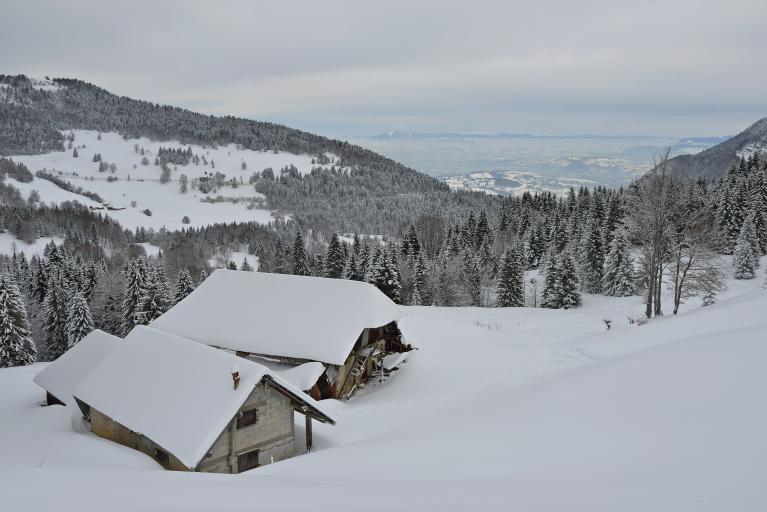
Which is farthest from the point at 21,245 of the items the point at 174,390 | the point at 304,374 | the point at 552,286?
the point at 174,390

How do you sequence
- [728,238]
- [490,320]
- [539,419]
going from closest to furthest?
1. [539,419]
2. [490,320]
3. [728,238]

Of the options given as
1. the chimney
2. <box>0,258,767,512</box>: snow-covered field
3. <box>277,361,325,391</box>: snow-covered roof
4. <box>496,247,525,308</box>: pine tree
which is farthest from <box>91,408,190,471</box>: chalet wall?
<box>496,247,525,308</box>: pine tree

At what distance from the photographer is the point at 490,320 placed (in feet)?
127

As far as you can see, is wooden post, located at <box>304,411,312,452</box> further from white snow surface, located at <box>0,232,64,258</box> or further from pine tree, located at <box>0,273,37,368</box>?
white snow surface, located at <box>0,232,64,258</box>

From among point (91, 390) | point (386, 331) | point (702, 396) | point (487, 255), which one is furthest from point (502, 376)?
point (487, 255)

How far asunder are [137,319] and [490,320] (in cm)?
3622

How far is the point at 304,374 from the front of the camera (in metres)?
21.1

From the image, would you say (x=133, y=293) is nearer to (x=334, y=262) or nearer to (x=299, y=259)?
(x=299, y=259)

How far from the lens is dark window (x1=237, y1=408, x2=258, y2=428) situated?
1430 cm

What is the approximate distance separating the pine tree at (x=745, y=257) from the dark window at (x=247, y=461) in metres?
64.3

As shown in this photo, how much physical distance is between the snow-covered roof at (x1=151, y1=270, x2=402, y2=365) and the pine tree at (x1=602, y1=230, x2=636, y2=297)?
39329 mm

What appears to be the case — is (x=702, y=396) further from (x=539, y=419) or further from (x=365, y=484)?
(x=365, y=484)

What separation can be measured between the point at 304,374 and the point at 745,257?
6052 cm

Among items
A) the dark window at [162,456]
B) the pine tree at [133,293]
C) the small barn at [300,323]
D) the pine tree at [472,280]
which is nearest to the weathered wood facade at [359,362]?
the small barn at [300,323]
